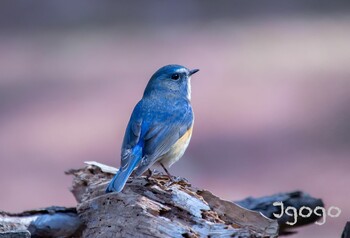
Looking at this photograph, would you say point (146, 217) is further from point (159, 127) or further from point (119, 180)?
point (159, 127)

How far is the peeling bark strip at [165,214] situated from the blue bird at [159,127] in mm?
108

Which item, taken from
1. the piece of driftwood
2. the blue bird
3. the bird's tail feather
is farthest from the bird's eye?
the bird's tail feather

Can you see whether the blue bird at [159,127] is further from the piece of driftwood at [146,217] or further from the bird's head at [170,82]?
the piece of driftwood at [146,217]

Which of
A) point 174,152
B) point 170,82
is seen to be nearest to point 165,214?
point 174,152

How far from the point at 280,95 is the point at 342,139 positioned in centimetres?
167

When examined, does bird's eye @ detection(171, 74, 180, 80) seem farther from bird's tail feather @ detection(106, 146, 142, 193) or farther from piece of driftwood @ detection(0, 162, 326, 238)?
bird's tail feather @ detection(106, 146, 142, 193)

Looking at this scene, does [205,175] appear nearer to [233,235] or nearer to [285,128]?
[285,128]

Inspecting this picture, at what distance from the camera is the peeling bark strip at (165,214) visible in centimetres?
532

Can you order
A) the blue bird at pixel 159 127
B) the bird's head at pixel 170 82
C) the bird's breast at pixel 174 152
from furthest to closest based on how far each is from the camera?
1. the bird's head at pixel 170 82
2. the bird's breast at pixel 174 152
3. the blue bird at pixel 159 127

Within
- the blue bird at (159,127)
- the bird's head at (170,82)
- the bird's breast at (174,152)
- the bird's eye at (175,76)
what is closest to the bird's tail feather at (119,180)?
the blue bird at (159,127)

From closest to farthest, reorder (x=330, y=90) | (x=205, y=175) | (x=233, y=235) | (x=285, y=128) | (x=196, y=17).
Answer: (x=233, y=235)
(x=205, y=175)
(x=285, y=128)
(x=330, y=90)
(x=196, y=17)

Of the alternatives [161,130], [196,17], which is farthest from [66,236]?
[196,17]

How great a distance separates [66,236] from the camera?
227 inches

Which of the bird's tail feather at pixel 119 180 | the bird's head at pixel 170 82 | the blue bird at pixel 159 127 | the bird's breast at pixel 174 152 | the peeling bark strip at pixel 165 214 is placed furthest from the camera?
the bird's head at pixel 170 82
